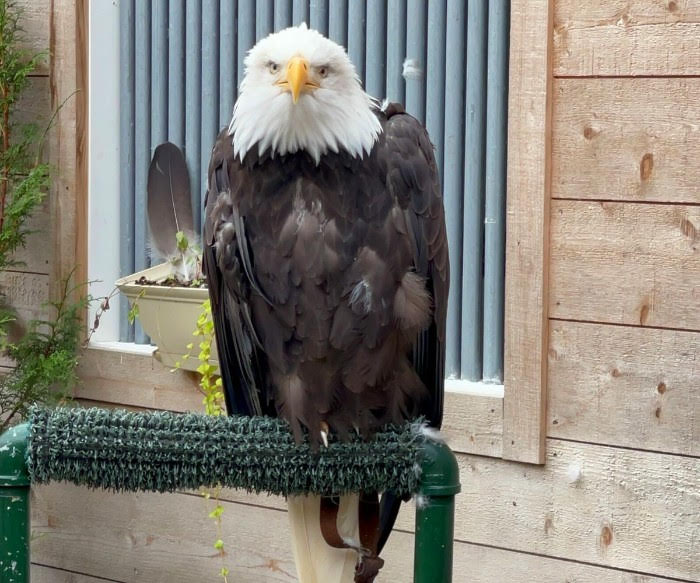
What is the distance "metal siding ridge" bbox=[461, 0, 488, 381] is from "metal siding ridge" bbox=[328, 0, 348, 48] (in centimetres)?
36

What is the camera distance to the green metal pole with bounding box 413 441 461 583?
181cm

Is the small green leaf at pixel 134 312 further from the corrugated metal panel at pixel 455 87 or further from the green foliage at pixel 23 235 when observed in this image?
the corrugated metal panel at pixel 455 87

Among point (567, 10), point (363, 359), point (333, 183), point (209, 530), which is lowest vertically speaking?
point (209, 530)

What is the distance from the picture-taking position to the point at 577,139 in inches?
116

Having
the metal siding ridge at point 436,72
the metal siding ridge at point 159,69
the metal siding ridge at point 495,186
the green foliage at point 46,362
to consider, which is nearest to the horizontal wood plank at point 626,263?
the metal siding ridge at point 495,186

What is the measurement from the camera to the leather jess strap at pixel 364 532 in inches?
89.3

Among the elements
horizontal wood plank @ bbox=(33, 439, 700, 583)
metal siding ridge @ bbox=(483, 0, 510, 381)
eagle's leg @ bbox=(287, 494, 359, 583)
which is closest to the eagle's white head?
eagle's leg @ bbox=(287, 494, 359, 583)

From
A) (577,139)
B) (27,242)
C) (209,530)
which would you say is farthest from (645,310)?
(27,242)

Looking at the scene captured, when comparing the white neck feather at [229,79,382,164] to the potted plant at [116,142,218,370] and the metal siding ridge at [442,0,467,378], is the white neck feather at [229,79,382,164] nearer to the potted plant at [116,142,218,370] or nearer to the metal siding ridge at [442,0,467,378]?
the metal siding ridge at [442,0,467,378]

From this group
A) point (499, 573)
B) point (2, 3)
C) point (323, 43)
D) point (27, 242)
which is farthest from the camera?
point (27, 242)

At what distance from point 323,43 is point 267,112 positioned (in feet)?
0.51

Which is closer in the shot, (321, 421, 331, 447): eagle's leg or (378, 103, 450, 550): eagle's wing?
(321, 421, 331, 447): eagle's leg

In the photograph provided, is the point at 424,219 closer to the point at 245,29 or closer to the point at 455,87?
the point at 455,87

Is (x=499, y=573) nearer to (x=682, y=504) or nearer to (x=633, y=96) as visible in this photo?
(x=682, y=504)
